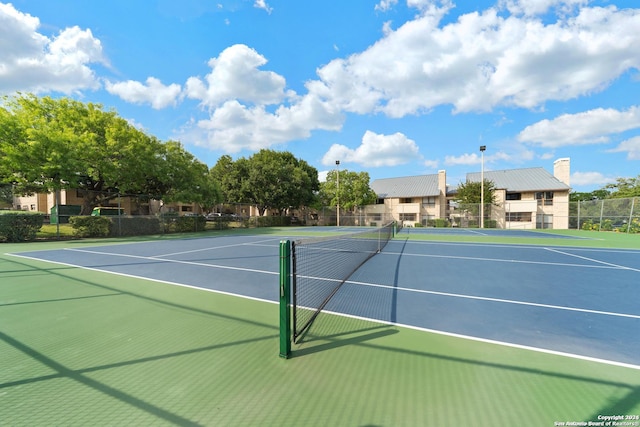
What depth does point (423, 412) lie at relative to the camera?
7.63ft

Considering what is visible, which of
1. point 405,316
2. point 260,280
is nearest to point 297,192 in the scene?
point 260,280

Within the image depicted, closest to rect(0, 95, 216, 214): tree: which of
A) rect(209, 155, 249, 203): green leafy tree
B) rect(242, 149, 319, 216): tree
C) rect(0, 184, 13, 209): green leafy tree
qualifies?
rect(0, 184, 13, 209): green leafy tree

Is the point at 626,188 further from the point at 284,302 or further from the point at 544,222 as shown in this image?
the point at 284,302

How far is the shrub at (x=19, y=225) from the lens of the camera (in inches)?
611

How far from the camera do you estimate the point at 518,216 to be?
38531 millimetres

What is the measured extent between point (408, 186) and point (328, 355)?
48999mm

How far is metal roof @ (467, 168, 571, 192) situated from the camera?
127 ft

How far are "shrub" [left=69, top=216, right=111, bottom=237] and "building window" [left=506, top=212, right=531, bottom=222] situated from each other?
46009 mm

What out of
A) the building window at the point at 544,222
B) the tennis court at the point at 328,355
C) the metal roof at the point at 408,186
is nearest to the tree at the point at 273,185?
the metal roof at the point at 408,186

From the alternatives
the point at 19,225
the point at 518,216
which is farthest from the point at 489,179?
the point at 19,225

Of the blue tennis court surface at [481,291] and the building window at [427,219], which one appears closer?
the blue tennis court surface at [481,291]

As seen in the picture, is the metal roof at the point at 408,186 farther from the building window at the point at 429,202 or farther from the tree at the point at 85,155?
the tree at the point at 85,155

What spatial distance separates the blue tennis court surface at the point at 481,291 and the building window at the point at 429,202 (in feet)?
116

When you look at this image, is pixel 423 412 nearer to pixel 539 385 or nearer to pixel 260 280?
pixel 539 385
